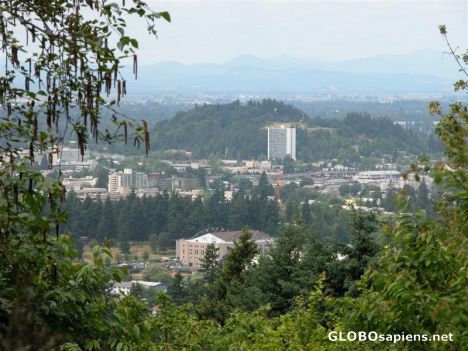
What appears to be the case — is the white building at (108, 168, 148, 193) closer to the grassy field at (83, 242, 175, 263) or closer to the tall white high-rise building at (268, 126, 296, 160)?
the grassy field at (83, 242, 175, 263)

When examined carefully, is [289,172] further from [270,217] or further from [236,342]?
[236,342]

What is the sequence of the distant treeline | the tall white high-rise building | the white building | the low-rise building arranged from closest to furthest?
the low-rise building → the distant treeline → the white building → the tall white high-rise building

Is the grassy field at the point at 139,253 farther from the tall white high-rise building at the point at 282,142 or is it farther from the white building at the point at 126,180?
the tall white high-rise building at the point at 282,142

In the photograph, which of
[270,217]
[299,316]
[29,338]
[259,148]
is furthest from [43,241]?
[259,148]

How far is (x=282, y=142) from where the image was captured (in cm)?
8819

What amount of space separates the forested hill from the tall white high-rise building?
239cm

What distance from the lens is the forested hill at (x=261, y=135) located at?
8919cm

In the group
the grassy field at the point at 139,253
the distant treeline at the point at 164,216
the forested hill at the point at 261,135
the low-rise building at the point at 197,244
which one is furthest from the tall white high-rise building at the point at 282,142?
the low-rise building at the point at 197,244

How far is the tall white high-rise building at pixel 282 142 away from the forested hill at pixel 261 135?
239 centimetres

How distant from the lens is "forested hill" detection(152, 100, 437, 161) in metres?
89.2

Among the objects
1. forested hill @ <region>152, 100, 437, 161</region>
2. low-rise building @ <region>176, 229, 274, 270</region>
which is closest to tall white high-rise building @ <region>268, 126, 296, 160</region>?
forested hill @ <region>152, 100, 437, 161</region>

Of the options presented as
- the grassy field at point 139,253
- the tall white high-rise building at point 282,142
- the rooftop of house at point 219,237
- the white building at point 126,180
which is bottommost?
the grassy field at point 139,253

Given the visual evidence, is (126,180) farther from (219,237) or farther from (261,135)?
(261,135)

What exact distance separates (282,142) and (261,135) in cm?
595
